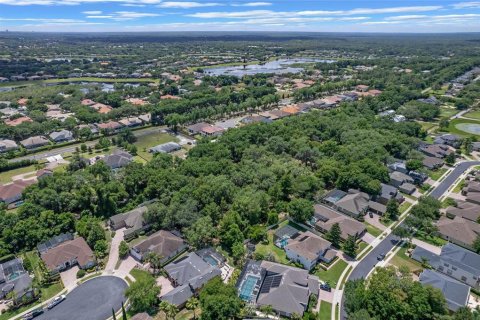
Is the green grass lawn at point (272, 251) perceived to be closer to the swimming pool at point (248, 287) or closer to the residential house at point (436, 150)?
the swimming pool at point (248, 287)

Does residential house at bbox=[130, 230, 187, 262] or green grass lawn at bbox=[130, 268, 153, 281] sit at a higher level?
residential house at bbox=[130, 230, 187, 262]

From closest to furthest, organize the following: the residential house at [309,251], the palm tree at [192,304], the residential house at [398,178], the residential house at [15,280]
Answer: the palm tree at [192,304] → the residential house at [15,280] → the residential house at [309,251] → the residential house at [398,178]

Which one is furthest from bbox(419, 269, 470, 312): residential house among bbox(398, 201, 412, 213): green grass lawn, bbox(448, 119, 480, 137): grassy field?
bbox(448, 119, 480, 137): grassy field

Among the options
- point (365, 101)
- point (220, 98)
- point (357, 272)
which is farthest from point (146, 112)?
point (357, 272)

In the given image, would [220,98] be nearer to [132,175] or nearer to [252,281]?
[132,175]

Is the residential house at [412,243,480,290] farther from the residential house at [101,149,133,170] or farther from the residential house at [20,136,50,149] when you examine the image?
the residential house at [20,136,50,149]

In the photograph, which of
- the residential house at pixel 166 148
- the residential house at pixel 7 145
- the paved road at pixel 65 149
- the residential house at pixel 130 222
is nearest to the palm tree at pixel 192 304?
the residential house at pixel 130 222

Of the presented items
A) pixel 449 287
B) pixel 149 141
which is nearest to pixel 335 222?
pixel 449 287
